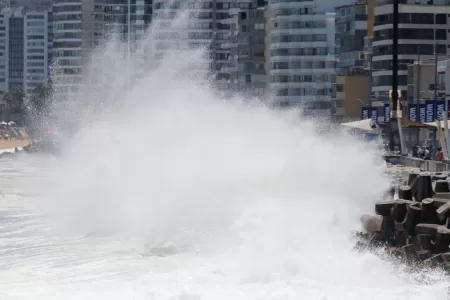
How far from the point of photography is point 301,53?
131 metres

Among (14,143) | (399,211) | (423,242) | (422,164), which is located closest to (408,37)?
(422,164)

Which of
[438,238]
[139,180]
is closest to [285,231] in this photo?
[438,238]

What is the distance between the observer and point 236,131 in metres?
40.7

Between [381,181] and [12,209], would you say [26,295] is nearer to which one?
[381,181]

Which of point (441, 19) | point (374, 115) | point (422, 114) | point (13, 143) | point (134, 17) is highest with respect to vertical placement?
point (134, 17)

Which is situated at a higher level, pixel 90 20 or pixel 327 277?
pixel 90 20

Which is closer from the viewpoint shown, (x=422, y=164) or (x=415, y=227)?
(x=415, y=227)

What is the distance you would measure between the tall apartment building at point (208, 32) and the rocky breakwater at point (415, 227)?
124 meters

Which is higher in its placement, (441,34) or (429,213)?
(441,34)

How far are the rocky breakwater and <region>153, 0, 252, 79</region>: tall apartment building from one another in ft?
407

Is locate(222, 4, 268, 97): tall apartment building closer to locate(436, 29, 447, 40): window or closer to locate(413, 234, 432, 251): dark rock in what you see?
locate(436, 29, 447, 40): window

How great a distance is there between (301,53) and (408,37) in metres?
30.9

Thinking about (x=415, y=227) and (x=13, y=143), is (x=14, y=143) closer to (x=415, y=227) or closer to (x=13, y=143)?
(x=13, y=143)

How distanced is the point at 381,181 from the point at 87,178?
16.1 m
